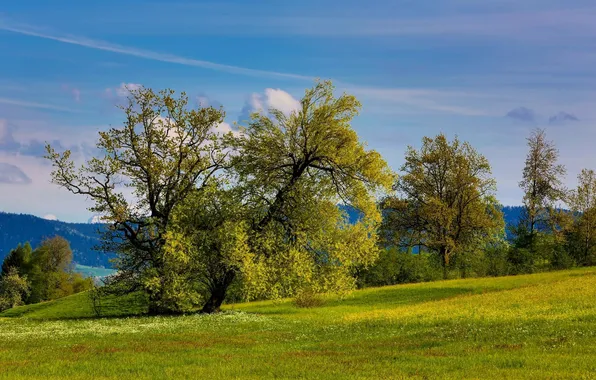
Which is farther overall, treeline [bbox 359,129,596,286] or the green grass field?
treeline [bbox 359,129,596,286]

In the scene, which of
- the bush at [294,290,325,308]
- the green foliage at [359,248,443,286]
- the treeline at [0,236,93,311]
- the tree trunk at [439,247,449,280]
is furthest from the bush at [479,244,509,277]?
the treeline at [0,236,93,311]

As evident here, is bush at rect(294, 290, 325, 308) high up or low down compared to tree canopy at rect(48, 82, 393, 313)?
down

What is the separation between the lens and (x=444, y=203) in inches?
3381

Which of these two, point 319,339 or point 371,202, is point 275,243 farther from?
point 319,339

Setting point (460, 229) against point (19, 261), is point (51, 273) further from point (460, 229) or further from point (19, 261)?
point (460, 229)

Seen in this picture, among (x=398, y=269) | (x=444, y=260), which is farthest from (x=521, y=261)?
(x=398, y=269)

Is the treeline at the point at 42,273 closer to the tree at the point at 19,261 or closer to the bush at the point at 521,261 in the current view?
the tree at the point at 19,261

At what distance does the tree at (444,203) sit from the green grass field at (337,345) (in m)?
40.9

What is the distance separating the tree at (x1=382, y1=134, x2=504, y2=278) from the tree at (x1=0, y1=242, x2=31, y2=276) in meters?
105

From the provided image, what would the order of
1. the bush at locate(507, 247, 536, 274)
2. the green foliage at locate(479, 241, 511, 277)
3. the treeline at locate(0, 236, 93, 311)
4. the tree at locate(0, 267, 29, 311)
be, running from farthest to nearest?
1. the treeline at locate(0, 236, 93, 311)
2. the tree at locate(0, 267, 29, 311)
3. the green foliage at locate(479, 241, 511, 277)
4. the bush at locate(507, 247, 536, 274)

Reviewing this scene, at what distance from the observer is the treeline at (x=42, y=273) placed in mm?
139000

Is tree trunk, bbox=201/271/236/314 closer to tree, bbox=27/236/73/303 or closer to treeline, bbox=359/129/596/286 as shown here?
treeline, bbox=359/129/596/286

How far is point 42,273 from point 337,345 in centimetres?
13962

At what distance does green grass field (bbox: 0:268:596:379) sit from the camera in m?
19.2
